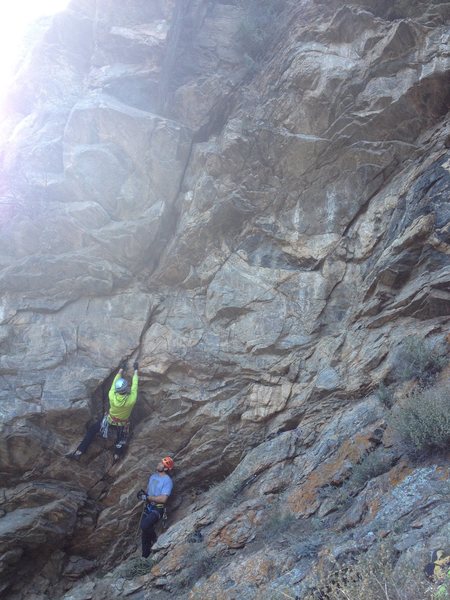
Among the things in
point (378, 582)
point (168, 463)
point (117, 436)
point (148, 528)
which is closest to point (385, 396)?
point (378, 582)

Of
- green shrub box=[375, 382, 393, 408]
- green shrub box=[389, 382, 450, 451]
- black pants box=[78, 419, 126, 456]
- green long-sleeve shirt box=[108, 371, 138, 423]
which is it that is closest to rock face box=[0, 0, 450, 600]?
green shrub box=[375, 382, 393, 408]

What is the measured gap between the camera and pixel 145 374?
10.4m

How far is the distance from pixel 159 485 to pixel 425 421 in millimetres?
5087

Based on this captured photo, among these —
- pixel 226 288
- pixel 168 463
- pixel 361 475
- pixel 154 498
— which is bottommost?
pixel 154 498

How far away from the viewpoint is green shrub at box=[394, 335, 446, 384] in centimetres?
752

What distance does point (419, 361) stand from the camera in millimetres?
7570

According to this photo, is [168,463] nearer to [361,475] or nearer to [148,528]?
[148,528]

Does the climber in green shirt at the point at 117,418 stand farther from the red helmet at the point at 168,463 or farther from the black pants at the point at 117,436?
the red helmet at the point at 168,463

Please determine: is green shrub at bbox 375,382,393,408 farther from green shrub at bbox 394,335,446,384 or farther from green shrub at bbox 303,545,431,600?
green shrub at bbox 303,545,431,600

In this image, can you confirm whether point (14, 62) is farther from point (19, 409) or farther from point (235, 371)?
point (235, 371)

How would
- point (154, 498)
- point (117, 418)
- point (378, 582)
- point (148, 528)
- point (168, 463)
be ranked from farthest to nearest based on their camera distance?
point (117, 418) < point (168, 463) < point (154, 498) < point (148, 528) < point (378, 582)

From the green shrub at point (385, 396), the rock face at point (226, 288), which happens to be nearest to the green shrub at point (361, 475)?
the rock face at point (226, 288)

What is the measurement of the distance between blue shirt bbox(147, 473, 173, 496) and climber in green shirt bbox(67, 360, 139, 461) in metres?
0.96

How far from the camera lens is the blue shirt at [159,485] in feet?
30.3
